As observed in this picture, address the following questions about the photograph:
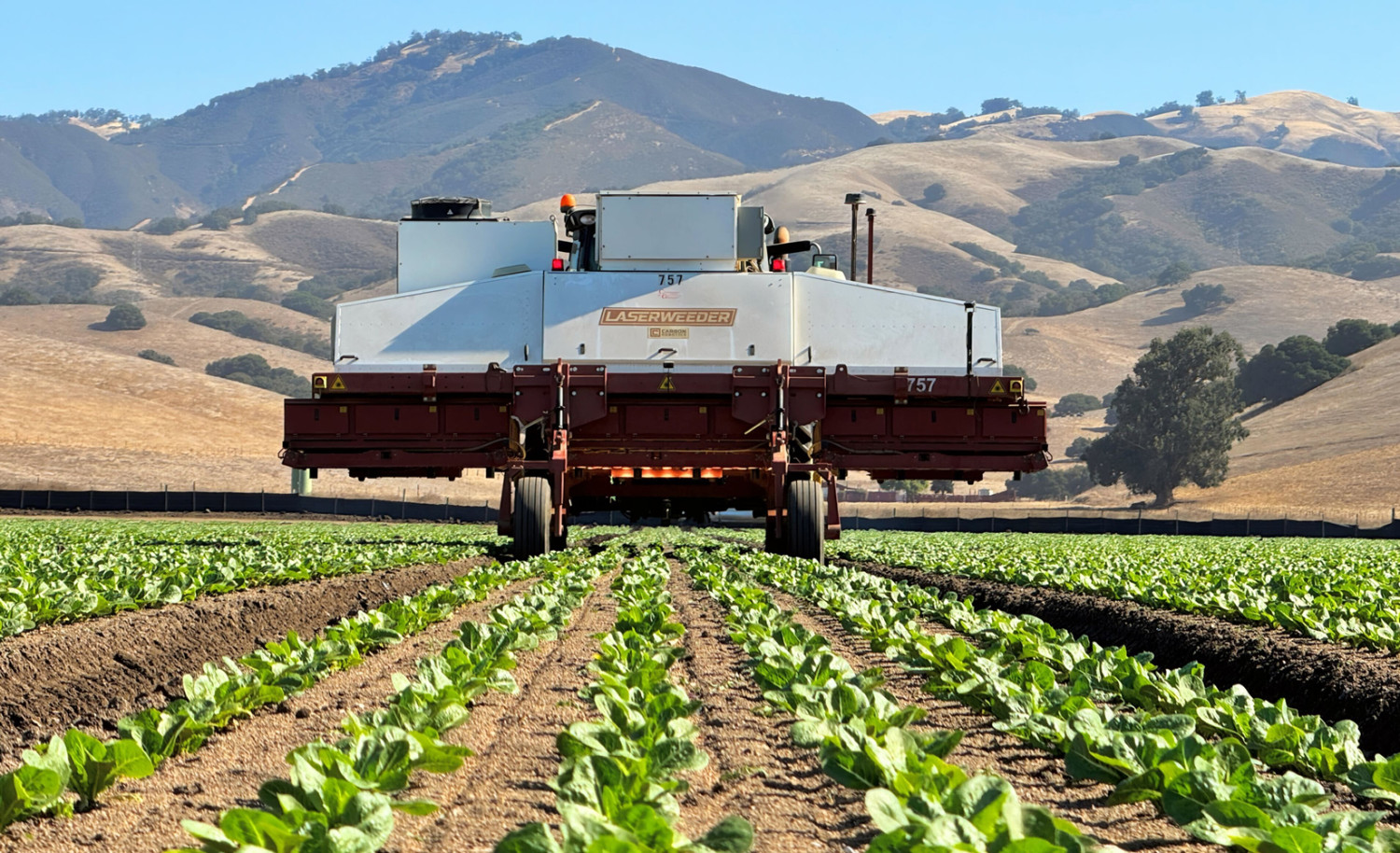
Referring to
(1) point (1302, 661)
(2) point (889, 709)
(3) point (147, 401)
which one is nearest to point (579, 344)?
(1) point (1302, 661)

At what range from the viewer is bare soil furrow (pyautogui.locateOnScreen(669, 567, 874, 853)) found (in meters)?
4.36

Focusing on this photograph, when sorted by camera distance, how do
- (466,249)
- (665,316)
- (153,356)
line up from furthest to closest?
(153,356) < (466,249) < (665,316)

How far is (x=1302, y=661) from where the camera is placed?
8352mm

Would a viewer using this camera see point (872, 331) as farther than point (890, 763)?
Yes

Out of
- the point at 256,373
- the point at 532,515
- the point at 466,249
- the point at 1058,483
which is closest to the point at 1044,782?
the point at 532,515

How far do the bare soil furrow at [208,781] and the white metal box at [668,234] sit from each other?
11.0 m

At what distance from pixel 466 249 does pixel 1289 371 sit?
96.6 meters

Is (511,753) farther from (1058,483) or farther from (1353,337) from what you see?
(1353,337)

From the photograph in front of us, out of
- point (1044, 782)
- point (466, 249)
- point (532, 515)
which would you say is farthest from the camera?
point (466, 249)

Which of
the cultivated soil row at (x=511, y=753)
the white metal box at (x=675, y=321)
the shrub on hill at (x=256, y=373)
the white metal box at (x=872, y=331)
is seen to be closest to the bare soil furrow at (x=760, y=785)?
the cultivated soil row at (x=511, y=753)

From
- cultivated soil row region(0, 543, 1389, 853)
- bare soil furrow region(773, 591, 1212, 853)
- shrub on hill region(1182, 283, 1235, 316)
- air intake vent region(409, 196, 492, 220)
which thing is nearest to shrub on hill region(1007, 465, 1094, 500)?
shrub on hill region(1182, 283, 1235, 316)

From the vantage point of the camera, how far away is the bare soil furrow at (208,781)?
165 inches

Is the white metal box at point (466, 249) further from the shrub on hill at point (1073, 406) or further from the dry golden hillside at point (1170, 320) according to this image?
the dry golden hillside at point (1170, 320)

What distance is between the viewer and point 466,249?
19.1 m
